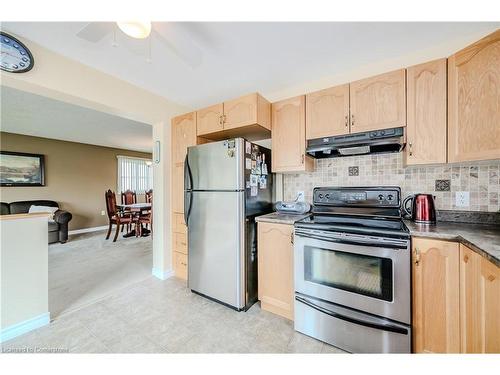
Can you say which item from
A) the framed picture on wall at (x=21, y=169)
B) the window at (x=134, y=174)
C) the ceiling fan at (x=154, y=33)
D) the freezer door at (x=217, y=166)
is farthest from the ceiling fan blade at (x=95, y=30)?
the window at (x=134, y=174)

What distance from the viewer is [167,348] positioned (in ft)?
4.81

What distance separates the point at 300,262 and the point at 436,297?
2.70 feet

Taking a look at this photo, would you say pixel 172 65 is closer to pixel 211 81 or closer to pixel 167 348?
pixel 211 81

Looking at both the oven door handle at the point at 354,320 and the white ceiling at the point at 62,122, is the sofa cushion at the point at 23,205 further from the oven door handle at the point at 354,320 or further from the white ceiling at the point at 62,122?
the oven door handle at the point at 354,320

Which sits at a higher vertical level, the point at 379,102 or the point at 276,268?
the point at 379,102

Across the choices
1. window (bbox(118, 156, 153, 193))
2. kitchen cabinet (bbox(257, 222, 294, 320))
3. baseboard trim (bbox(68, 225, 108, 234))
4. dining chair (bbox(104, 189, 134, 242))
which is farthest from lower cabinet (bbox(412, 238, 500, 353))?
window (bbox(118, 156, 153, 193))

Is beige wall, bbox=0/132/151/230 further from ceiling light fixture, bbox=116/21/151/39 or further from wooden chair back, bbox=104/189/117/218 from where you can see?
ceiling light fixture, bbox=116/21/151/39

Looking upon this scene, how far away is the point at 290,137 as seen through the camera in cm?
205

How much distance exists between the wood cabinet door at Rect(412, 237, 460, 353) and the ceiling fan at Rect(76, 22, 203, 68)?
1875 millimetres

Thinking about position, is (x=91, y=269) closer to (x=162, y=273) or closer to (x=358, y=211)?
(x=162, y=273)

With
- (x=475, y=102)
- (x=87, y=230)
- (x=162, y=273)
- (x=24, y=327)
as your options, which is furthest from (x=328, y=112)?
(x=87, y=230)

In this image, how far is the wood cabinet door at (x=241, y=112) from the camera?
1.96m

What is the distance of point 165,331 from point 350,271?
59.8 inches
